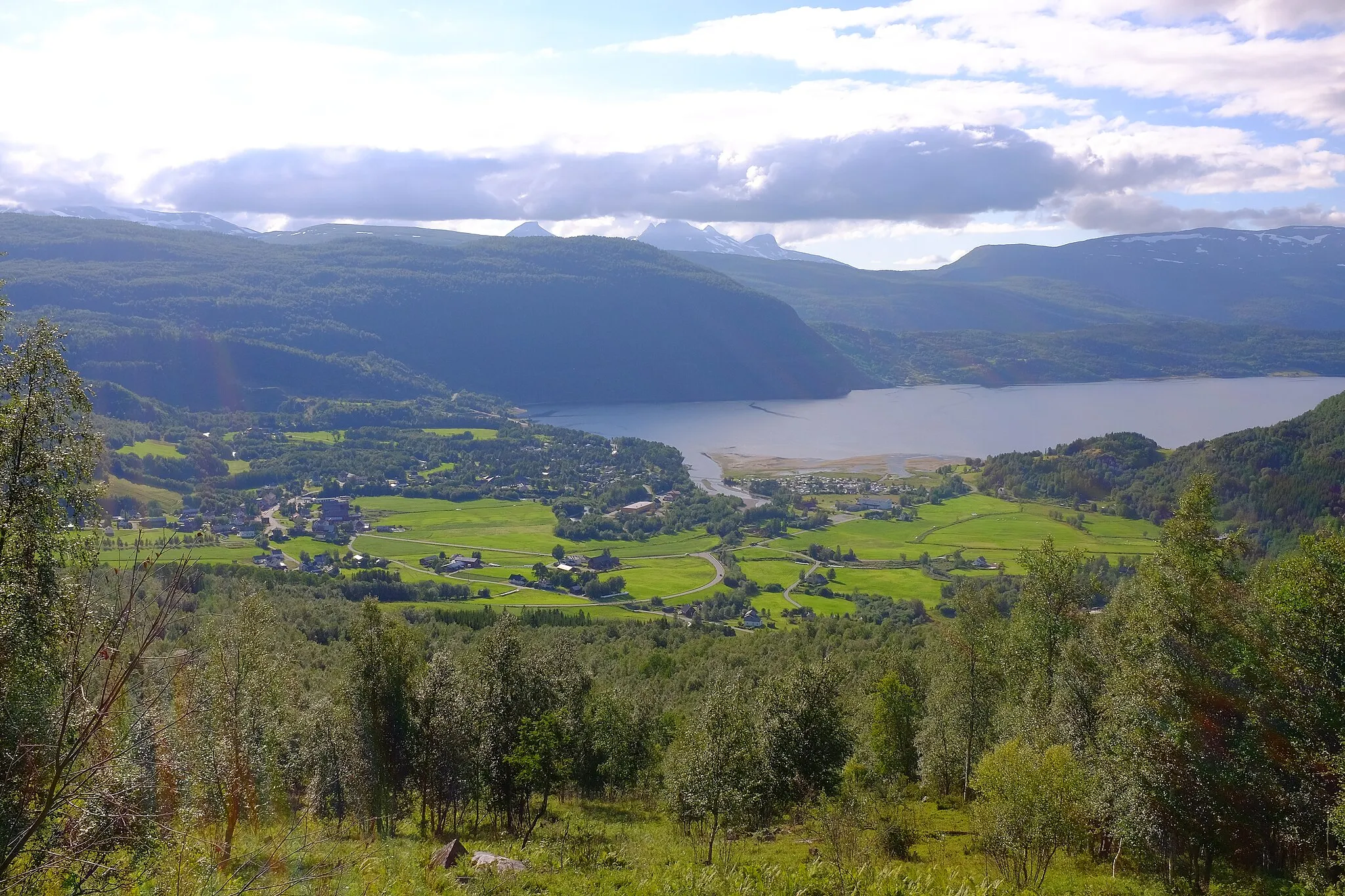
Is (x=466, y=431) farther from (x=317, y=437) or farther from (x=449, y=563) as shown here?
(x=449, y=563)

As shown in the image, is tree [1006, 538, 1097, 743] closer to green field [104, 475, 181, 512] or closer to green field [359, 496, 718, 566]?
green field [359, 496, 718, 566]

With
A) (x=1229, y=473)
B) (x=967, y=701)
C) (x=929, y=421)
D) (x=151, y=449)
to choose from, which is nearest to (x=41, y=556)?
(x=967, y=701)

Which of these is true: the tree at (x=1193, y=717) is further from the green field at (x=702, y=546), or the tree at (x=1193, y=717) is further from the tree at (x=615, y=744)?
the green field at (x=702, y=546)

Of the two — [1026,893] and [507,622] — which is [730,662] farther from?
[1026,893]

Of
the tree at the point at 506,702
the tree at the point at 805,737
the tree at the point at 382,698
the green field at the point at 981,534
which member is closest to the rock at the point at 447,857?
the tree at the point at 506,702

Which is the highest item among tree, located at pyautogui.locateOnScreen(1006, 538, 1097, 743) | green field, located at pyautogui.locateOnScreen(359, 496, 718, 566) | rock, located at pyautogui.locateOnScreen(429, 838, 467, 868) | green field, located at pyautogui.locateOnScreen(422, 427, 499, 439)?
tree, located at pyautogui.locateOnScreen(1006, 538, 1097, 743)

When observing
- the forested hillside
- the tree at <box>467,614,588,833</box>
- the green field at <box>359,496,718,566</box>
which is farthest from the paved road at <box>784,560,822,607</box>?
the tree at <box>467,614,588,833</box>

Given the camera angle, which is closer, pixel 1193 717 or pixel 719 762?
pixel 1193 717
